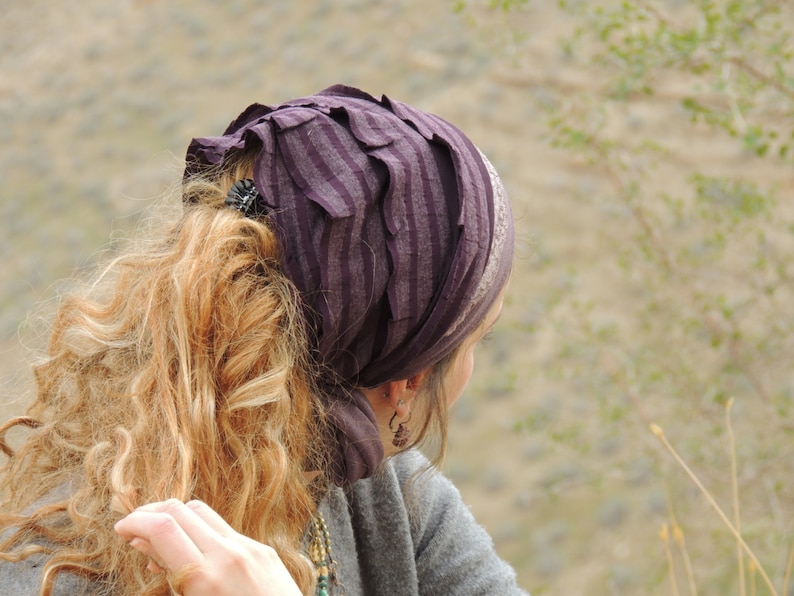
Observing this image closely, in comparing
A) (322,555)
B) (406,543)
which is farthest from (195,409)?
(406,543)

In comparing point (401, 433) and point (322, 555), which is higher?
point (401, 433)

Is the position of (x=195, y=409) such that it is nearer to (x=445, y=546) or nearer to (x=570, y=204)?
(x=445, y=546)

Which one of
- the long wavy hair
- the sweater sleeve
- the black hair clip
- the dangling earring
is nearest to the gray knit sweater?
the sweater sleeve

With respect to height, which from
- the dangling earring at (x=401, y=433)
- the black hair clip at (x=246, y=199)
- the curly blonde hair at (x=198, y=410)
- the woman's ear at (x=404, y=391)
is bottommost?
the dangling earring at (x=401, y=433)

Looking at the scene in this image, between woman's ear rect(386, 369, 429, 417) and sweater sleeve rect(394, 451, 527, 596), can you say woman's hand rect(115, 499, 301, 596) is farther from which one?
sweater sleeve rect(394, 451, 527, 596)

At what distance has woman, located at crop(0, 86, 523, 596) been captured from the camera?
1147mm

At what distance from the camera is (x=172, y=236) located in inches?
50.9

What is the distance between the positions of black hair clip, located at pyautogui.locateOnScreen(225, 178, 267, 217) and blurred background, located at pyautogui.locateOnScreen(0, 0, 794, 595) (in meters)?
0.25

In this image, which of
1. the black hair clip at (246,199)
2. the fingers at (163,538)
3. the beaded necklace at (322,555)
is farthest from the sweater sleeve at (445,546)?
the fingers at (163,538)

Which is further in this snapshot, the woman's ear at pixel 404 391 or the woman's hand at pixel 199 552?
the woman's ear at pixel 404 391

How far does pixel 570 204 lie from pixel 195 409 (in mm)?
8539

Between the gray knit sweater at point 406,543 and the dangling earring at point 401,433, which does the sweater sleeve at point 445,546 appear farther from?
the dangling earring at point 401,433

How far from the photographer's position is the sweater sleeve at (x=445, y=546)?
165 cm

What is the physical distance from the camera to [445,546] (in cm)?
168
